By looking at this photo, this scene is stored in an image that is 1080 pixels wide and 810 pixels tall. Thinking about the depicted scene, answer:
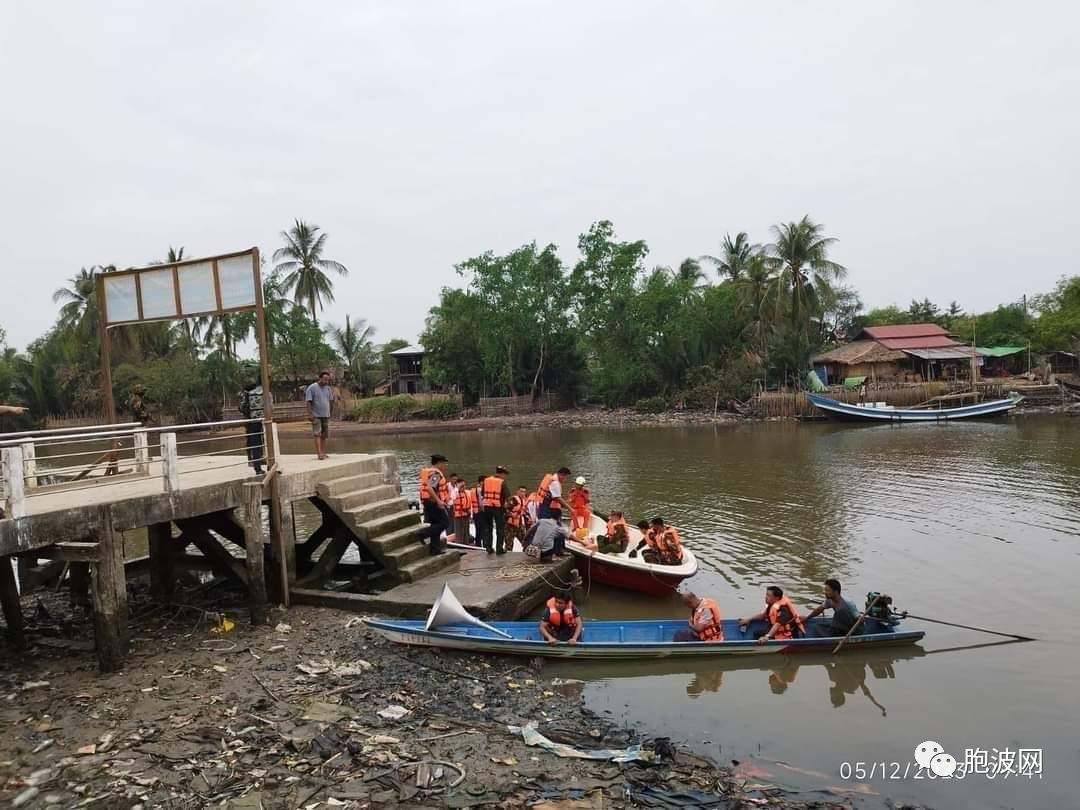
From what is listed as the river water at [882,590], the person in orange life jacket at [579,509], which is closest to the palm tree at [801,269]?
the river water at [882,590]

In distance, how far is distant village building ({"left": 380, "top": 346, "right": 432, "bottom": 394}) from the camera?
57938 mm

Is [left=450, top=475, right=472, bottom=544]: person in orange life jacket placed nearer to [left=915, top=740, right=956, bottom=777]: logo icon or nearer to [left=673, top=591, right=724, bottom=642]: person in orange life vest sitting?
[left=673, top=591, right=724, bottom=642]: person in orange life vest sitting

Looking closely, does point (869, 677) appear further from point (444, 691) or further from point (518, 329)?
point (518, 329)

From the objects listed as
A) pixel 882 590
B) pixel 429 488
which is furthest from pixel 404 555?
pixel 882 590

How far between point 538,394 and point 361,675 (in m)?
46.7

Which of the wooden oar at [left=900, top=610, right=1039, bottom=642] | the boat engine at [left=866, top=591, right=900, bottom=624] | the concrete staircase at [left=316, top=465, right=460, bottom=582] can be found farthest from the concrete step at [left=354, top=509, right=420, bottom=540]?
the wooden oar at [left=900, top=610, right=1039, bottom=642]

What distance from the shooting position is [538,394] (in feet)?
180

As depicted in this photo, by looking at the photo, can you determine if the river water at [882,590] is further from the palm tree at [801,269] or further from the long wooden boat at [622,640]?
the palm tree at [801,269]

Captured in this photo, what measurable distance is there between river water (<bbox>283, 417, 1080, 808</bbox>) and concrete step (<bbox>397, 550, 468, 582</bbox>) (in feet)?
7.71

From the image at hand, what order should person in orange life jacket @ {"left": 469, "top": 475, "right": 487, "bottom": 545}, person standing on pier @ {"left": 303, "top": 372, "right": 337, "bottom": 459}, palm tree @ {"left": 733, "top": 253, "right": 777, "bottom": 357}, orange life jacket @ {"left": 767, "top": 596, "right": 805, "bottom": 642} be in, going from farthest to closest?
palm tree @ {"left": 733, "top": 253, "right": 777, "bottom": 357}
person in orange life jacket @ {"left": 469, "top": 475, "right": 487, "bottom": 545}
person standing on pier @ {"left": 303, "top": 372, "right": 337, "bottom": 459}
orange life jacket @ {"left": 767, "top": 596, "right": 805, "bottom": 642}

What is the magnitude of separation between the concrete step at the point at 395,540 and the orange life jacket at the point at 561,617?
3.06 meters

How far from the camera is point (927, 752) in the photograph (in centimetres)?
753

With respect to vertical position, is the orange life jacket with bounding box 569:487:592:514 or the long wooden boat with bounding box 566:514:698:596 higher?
the orange life jacket with bounding box 569:487:592:514

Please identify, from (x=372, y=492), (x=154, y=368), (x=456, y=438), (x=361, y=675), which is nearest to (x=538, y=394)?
(x=456, y=438)
